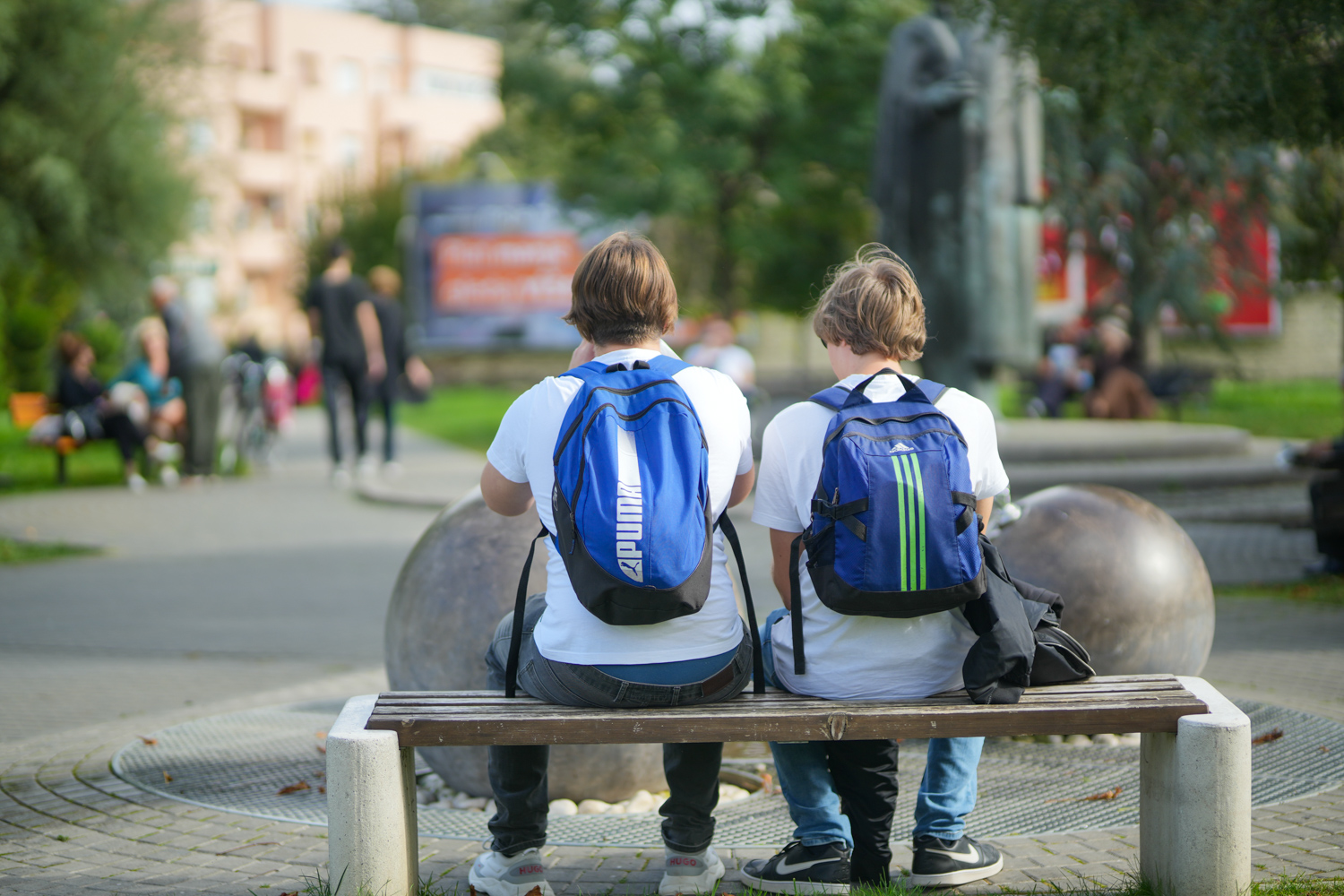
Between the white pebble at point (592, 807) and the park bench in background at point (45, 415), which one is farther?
the park bench in background at point (45, 415)

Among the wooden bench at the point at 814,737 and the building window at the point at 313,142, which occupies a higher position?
the building window at the point at 313,142

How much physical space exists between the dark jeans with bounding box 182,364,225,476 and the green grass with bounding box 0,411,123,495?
888 mm

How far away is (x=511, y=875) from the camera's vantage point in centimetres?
362

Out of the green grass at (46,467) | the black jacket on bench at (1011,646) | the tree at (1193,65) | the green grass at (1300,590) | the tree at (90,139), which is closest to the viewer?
the black jacket on bench at (1011,646)

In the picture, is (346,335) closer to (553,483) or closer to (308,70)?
(553,483)

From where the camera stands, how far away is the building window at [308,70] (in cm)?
7469

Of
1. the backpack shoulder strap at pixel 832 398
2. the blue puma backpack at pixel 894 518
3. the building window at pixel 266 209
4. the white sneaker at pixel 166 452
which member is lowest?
the white sneaker at pixel 166 452

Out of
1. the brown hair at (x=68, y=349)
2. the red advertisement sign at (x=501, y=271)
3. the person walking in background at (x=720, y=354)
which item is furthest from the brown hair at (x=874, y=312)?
the red advertisement sign at (x=501, y=271)

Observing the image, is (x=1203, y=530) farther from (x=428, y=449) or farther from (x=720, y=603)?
(x=428, y=449)

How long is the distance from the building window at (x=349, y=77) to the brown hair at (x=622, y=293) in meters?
77.4

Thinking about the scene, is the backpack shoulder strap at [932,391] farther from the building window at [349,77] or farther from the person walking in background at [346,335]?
the building window at [349,77]

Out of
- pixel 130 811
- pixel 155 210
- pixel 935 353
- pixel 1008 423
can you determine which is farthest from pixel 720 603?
pixel 155 210

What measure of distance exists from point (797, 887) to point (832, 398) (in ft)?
4.11

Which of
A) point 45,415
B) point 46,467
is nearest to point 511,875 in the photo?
point 45,415
